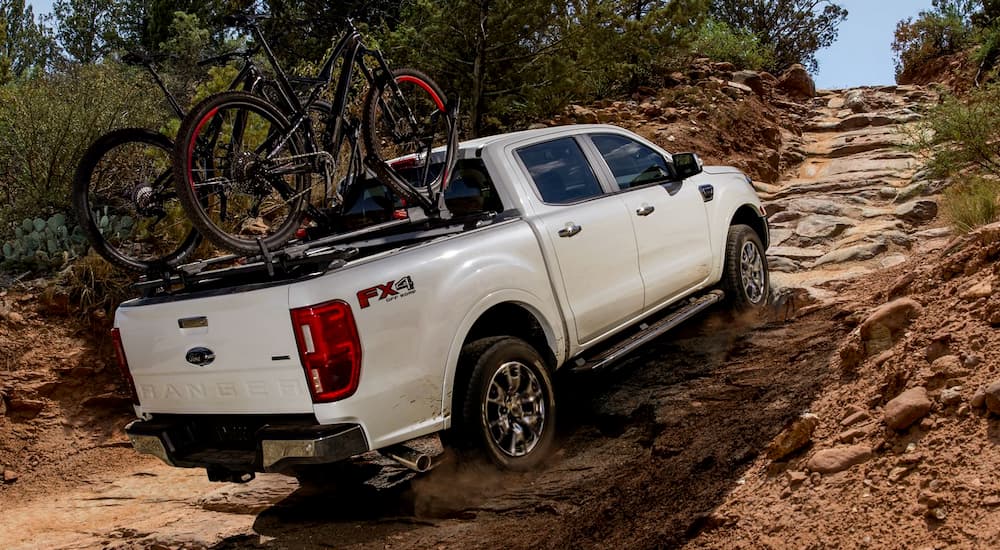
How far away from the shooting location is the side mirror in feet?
21.2

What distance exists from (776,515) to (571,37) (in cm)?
943

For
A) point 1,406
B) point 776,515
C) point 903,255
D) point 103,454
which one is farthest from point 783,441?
point 1,406

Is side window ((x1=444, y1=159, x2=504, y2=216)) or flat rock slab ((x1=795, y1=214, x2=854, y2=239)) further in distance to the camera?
flat rock slab ((x1=795, y1=214, x2=854, y2=239))

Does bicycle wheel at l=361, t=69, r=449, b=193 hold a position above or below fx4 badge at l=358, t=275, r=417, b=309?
above

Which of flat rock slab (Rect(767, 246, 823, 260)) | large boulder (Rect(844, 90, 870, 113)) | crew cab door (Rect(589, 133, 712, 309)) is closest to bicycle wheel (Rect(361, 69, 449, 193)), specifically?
crew cab door (Rect(589, 133, 712, 309))

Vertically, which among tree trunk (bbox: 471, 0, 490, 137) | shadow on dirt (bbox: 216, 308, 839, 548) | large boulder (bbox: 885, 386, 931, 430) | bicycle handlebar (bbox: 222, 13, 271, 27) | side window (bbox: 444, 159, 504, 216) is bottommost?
shadow on dirt (bbox: 216, 308, 839, 548)

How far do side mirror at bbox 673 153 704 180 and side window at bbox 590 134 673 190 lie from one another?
0.25 feet

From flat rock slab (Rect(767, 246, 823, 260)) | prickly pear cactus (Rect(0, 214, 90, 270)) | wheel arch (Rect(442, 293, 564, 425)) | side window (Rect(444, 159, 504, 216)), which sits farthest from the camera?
flat rock slab (Rect(767, 246, 823, 260))

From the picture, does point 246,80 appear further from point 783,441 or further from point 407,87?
point 783,441

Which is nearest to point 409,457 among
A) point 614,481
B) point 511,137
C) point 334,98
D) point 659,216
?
point 614,481

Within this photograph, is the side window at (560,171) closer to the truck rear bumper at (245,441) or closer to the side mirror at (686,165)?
the side mirror at (686,165)

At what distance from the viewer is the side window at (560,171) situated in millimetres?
5520

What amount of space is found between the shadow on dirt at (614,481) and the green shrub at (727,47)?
49.6ft

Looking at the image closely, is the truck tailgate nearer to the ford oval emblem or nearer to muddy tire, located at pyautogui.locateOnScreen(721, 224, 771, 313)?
the ford oval emblem
